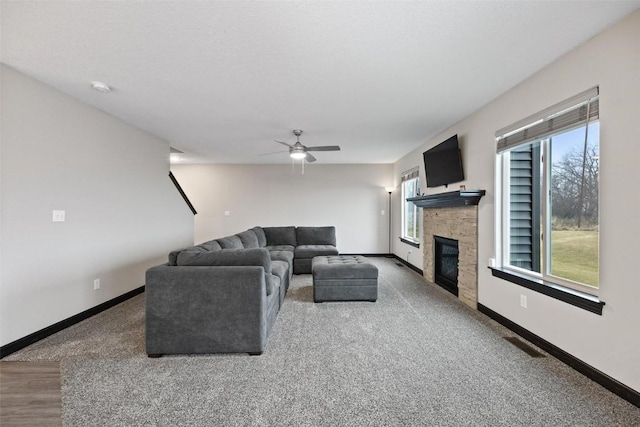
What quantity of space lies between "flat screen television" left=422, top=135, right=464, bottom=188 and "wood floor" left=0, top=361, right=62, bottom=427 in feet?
14.2

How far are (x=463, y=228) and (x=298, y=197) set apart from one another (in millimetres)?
4571

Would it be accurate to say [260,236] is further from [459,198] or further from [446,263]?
[459,198]

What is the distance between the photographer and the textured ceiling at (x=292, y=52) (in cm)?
179

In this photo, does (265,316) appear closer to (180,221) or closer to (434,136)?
(180,221)

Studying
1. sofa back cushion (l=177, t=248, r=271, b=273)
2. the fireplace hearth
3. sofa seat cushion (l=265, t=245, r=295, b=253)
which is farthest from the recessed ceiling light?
the fireplace hearth

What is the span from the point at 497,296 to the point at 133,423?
11.2 feet

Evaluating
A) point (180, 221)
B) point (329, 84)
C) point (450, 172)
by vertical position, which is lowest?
point (180, 221)

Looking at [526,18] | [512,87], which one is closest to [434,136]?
[512,87]

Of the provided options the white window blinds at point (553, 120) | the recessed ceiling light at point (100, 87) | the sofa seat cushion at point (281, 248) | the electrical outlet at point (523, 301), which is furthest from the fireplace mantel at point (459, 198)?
the recessed ceiling light at point (100, 87)

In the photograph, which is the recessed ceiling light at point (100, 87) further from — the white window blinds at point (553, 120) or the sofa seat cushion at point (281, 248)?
the white window blinds at point (553, 120)

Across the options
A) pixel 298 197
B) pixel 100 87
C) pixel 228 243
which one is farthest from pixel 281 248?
pixel 100 87

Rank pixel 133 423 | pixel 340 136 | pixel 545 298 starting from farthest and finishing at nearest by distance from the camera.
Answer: pixel 340 136 < pixel 545 298 < pixel 133 423

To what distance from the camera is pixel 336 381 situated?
2041 millimetres

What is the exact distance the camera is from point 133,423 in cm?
165
